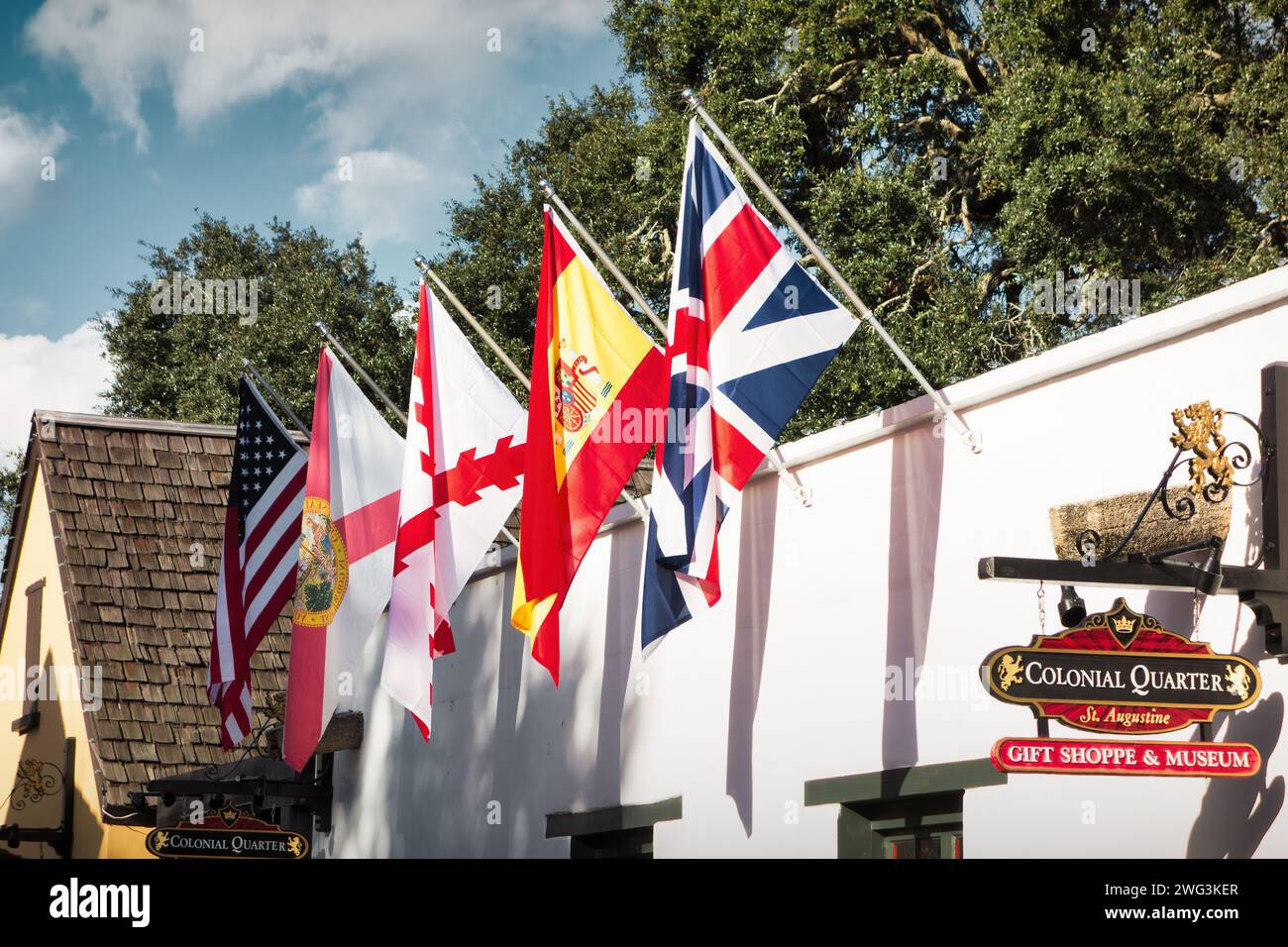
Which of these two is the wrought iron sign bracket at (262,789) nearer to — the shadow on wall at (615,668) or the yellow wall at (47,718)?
the yellow wall at (47,718)

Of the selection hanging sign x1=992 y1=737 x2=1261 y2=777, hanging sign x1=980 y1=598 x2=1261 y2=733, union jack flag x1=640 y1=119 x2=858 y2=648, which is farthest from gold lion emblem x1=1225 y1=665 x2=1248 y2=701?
union jack flag x1=640 y1=119 x2=858 y2=648

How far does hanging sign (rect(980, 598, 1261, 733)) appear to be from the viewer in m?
5.53

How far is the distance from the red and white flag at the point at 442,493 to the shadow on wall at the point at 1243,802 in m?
5.10

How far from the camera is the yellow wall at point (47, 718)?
15.6 m

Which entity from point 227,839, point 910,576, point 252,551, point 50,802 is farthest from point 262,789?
point 910,576

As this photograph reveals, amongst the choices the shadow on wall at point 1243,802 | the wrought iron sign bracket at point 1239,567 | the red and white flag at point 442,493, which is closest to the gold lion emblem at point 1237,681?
the wrought iron sign bracket at point 1239,567

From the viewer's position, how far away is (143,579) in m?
16.2

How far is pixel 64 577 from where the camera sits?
15773 millimetres

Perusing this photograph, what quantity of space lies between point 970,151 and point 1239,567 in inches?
548

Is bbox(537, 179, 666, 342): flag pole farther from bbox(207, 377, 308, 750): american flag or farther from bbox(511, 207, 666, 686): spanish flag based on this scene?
bbox(207, 377, 308, 750): american flag

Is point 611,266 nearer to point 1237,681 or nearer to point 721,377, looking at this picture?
point 721,377

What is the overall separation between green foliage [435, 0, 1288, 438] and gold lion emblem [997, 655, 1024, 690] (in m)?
12.4

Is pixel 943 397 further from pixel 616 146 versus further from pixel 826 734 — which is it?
pixel 616 146
